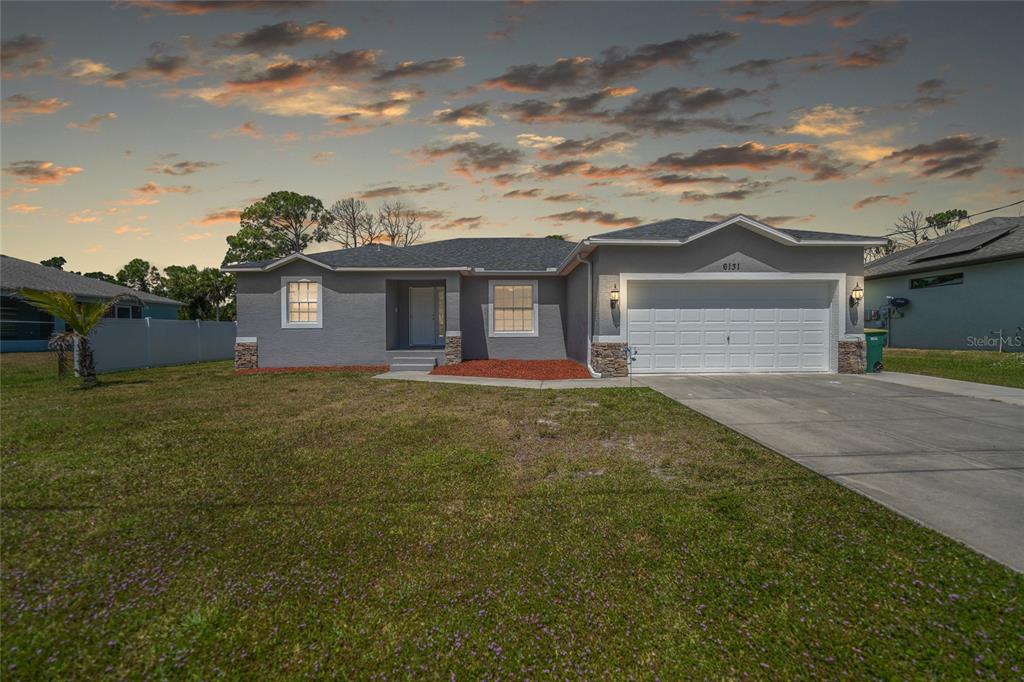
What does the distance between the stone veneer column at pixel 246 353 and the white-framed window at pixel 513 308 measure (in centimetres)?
826

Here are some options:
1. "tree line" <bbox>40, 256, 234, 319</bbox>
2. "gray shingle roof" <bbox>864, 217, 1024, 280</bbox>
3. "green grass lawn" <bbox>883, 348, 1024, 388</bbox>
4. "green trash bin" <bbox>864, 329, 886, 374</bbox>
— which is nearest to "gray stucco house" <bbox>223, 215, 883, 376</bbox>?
"green trash bin" <bbox>864, 329, 886, 374</bbox>

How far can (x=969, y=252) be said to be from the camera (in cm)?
2050

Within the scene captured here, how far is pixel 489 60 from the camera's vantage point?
36.5ft

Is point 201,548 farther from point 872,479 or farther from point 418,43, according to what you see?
point 418,43

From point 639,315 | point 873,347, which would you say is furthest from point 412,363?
point 873,347

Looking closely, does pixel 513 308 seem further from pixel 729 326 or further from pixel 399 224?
pixel 399 224

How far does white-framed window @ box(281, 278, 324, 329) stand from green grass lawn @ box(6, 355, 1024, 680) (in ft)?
33.4

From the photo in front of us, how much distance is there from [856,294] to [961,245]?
15.9m

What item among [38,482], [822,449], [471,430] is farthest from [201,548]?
[822,449]

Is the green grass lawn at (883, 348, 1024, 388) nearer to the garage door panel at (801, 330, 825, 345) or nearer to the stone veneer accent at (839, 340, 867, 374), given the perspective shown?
the stone veneer accent at (839, 340, 867, 374)

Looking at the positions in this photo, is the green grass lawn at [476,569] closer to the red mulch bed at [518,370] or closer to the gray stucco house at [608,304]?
the red mulch bed at [518,370]

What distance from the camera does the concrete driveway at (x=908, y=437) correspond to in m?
3.77

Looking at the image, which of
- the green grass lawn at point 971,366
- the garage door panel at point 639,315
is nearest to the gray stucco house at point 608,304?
the garage door panel at point 639,315

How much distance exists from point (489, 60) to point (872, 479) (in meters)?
11.5
